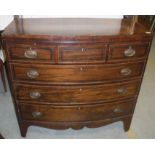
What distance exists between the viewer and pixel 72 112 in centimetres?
168

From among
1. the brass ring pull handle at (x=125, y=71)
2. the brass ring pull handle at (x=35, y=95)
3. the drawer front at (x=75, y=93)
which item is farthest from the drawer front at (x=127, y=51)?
the brass ring pull handle at (x=35, y=95)

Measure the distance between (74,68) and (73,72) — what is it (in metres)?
0.04

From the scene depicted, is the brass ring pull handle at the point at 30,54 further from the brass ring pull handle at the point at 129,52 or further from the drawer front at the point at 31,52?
the brass ring pull handle at the point at 129,52

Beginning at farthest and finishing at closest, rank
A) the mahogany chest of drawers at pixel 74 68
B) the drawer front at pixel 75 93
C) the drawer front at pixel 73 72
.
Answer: the drawer front at pixel 75 93, the drawer front at pixel 73 72, the mahogany chest of drawers at pixel 74 68

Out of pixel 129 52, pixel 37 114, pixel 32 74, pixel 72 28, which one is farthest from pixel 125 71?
pixel 37 114

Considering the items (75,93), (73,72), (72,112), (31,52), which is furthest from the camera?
(72,112)

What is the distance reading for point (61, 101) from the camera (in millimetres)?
1604

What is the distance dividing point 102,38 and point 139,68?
0.45 meters

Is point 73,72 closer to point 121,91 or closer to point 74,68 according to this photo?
point 74,68

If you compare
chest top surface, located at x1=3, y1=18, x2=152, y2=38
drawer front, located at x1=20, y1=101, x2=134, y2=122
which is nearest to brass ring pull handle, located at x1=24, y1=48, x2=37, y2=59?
chest top surface, located at x1=3, y1=18, x2=152, y2=38

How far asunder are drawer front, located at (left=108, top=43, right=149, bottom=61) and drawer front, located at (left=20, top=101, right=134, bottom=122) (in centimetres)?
48

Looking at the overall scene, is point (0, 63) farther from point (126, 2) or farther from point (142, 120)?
point (142, 120)

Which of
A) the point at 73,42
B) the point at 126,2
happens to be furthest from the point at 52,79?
the point at 126,2

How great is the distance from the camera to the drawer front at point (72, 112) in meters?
1.65
